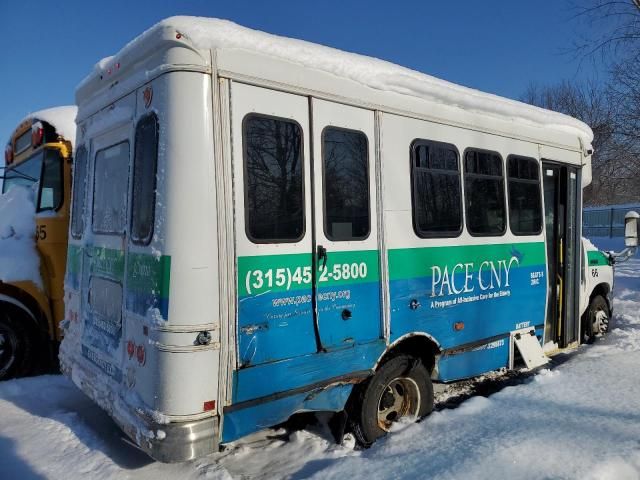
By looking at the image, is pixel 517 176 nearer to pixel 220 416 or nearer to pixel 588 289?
pixel 588 289

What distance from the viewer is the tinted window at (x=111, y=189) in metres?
3.58

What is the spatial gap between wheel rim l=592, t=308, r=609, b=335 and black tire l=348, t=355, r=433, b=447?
3765 mm

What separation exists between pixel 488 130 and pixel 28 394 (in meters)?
5.05

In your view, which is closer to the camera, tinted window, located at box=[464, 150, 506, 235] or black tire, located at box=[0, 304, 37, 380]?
tinted window, located at box=[464, 150, 506, 235]

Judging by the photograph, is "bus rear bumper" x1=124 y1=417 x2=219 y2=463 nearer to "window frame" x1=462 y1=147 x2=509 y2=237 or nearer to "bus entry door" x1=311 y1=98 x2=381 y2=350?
"bus entry door" x1=311 y1=98 x2=381 y2=350

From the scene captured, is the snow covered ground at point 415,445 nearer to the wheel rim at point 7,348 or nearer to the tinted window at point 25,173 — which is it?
the wheel rim at point 7,348

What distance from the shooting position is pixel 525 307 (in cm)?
524

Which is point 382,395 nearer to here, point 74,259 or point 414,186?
point 414,186

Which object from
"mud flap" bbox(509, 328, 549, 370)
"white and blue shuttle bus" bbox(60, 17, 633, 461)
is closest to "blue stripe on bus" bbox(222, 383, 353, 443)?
"white and blue shuttle bus" bbox(60, 17, 633, 461)

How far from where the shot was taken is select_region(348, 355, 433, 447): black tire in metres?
3.83

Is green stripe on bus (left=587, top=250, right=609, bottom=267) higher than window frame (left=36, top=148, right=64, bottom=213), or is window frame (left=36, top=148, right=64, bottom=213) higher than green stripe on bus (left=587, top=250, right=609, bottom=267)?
window frame (left=36, top=148, right=64, bottom=213)

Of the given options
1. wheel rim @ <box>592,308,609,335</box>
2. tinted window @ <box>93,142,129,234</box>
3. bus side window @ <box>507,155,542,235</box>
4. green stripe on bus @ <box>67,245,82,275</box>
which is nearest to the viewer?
tinted window @ <box>93,142,129,234</box>

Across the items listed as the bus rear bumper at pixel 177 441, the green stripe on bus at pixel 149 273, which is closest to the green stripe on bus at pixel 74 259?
the green stripe on bus at pixel 149 273

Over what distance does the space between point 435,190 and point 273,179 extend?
167cm
